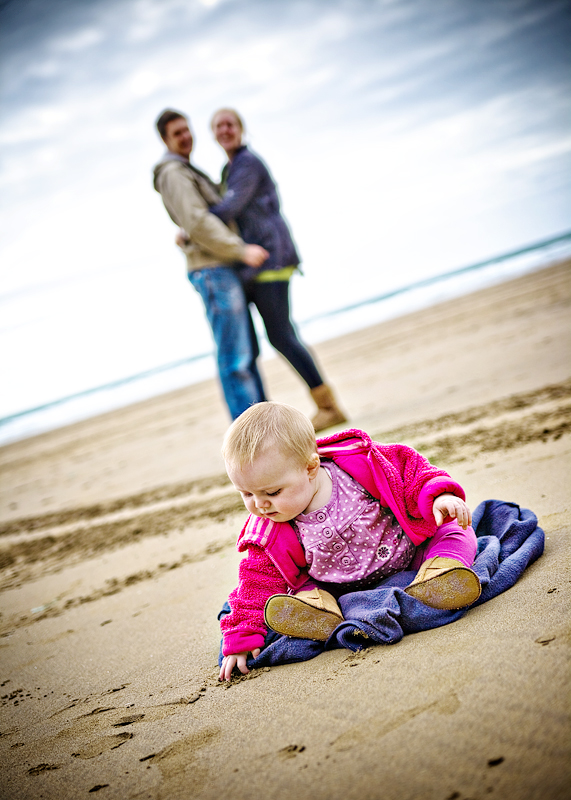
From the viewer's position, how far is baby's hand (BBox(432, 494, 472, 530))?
1.62m

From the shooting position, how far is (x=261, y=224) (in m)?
3.80

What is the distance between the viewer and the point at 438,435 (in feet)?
11.9

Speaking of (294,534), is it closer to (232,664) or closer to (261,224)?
(232,664)

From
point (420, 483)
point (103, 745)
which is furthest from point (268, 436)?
point (103, 745)

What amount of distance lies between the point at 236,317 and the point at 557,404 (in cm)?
203

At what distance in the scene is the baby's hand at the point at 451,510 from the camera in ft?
5.30

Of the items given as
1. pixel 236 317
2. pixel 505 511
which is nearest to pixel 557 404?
pixel 505 511

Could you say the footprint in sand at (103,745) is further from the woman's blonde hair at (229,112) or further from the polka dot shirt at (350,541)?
the woman's blonde hair at (229,112)

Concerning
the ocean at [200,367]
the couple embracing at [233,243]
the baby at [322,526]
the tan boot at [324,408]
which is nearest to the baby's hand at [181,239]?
the couple embracing at [233,243]

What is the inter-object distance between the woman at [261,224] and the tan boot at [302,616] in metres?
2.51

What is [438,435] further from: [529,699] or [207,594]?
[529,699]

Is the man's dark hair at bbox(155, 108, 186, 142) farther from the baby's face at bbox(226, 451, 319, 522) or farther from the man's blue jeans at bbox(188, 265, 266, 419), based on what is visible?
the baby's face at bbox(226, 451, 319, 522)

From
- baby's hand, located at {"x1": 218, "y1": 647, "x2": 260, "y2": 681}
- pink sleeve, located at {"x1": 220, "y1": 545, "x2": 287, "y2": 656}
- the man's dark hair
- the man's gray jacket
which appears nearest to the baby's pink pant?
pink sleeve, located at {"x1": 220, "y1": 545, "x2": 287, "y2": 656}

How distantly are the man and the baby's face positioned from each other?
176 centimetres
